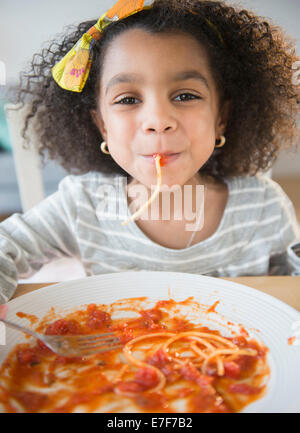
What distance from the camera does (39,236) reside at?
1.62 ft

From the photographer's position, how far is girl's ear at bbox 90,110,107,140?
46cm

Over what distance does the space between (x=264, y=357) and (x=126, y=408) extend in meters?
0.12

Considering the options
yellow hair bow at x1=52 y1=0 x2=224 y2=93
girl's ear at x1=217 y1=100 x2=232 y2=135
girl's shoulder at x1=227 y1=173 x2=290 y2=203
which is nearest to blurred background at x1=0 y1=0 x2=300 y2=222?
yellow hair bow at x1=52 y1=0 x2=224 y2=93

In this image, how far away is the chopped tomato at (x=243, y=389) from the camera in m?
0.27

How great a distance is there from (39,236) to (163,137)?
22cm

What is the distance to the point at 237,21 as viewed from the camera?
394 millimetres

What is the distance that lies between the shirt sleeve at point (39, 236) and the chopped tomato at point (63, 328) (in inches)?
3.4

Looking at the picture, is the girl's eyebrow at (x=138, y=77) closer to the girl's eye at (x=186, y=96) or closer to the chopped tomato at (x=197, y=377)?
the girl's eye at (x=186, y=96)

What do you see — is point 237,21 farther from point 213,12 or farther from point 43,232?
point 43,232

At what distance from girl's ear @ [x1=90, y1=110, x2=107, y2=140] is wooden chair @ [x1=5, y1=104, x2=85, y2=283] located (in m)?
0.10

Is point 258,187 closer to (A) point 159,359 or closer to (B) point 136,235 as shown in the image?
(B) point 136,235

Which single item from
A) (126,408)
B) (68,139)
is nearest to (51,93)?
(68,139)

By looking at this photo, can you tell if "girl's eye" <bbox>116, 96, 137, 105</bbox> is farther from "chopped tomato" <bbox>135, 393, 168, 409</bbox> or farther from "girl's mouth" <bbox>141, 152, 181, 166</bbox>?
"chopped tomato" <bbox>135, 393, 168, 409</bbox>

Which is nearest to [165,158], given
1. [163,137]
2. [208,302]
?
[163,137]
